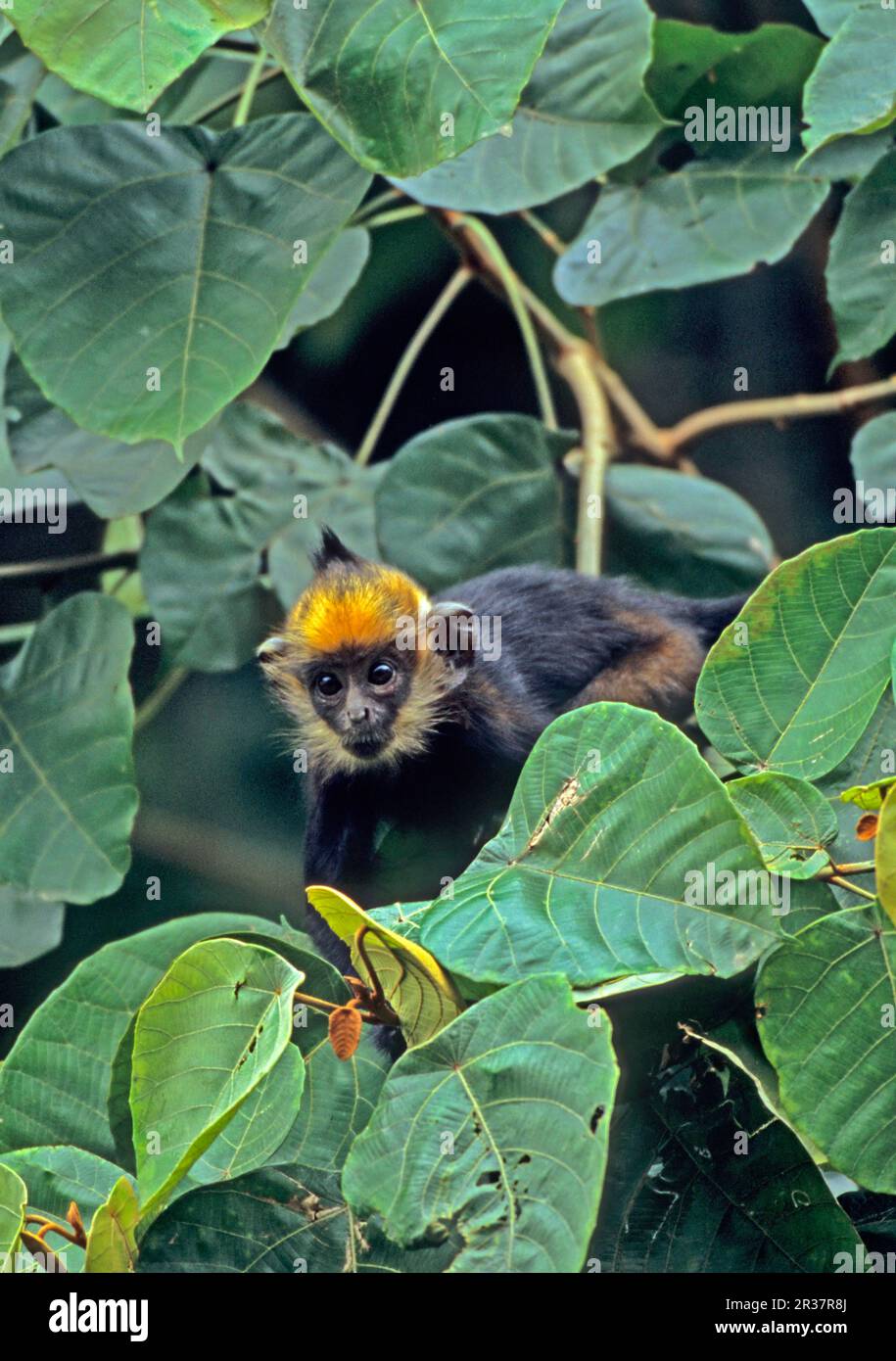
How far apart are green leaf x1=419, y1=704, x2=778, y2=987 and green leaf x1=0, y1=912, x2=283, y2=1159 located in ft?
1.98

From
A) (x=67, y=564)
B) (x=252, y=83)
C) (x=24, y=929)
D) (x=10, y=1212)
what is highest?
(x=252, y=83)

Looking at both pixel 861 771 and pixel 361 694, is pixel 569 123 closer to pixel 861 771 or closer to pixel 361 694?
pixel 361 694

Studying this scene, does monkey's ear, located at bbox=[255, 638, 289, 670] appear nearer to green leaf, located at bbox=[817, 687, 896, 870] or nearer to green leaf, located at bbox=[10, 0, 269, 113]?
green leaf, located at bbox=[10, 0, 269, 113]

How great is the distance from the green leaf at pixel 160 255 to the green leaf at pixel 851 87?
0.70 m

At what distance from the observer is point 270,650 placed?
2.93 metres

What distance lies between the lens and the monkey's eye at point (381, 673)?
9.29 ft

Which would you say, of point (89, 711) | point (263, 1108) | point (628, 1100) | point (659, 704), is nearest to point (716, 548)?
point (659, 704)

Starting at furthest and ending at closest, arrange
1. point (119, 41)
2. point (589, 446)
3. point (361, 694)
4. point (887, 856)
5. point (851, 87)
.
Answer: point (589, 446), point (361, 694), point (851, 87), point (119, 41), point (887, 856)

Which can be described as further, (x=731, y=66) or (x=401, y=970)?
(x=731, y=66)

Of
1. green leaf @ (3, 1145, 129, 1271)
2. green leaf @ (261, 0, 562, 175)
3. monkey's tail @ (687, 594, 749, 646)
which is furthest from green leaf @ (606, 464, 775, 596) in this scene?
green leaf @ (3, 1145, 129, 1271)

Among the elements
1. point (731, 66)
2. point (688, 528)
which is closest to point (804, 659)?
point (688, 528)

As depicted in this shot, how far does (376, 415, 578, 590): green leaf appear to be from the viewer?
9.59 feet

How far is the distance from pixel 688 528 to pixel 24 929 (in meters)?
1.53

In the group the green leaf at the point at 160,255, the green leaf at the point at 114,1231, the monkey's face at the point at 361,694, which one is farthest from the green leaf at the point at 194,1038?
the monkey's face at the point at 361,694
